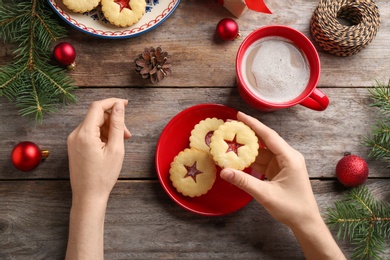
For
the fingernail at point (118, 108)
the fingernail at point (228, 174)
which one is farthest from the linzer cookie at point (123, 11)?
the fingernail at point (228, 174)

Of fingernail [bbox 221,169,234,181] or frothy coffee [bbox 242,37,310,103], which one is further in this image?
frothy coffee [bbox 242,37,310,103]

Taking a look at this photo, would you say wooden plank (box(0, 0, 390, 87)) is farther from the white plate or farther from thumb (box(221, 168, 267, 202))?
thumb (box(221, 168, 267, 202))

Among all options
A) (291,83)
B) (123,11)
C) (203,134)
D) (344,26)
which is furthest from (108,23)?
(344,26)

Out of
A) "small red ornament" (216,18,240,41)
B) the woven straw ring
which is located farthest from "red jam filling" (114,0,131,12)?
the woven straw ring

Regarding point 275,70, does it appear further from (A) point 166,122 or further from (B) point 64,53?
(B) point 64,53

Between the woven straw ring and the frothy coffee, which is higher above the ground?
the woven straw ring

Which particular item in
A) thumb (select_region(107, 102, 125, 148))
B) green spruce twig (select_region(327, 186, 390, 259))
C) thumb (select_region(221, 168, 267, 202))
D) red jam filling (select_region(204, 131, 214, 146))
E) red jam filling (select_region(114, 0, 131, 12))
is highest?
red jam filling (select_region(114, 0, 131, 12))

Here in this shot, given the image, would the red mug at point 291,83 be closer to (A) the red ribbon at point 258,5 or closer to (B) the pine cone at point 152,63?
(A) the red ribbon at point 258,5
